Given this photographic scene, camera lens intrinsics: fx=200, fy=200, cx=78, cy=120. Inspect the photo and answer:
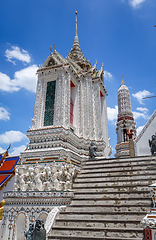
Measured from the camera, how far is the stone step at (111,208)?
684cm

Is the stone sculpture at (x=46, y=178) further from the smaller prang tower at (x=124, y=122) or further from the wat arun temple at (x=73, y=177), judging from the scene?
the smaller prang tower at (x=124, y=122)

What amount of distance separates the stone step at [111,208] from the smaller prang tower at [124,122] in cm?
1822

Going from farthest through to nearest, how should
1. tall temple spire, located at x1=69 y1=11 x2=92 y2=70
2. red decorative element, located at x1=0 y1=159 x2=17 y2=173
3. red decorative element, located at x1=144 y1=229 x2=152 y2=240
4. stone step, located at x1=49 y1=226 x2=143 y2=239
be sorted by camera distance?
tall temple spire, located at x1=69 y1=11 x2=92 y2=70
red decorative element, located at x1=0 y1=159 x2=17 y2=173
stone step, located at x1=49 y1=226 x2=143 y2=239
red decorative element, located at x1=144 y1=229 x2=152 y2=240

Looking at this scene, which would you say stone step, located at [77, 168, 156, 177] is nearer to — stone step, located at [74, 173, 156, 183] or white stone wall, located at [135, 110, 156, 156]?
stone step, located at [74, 173, 156, 183]

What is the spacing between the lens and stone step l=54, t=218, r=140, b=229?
627cm

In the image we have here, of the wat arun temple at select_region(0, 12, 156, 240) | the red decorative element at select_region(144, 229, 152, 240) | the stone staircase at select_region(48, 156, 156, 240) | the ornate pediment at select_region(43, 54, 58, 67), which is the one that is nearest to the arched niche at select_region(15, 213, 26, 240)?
the wat arun temple at select_region(0, 12, 156, 240)

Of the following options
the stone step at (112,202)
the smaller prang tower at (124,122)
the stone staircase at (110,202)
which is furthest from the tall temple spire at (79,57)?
the stone step at (112,202)

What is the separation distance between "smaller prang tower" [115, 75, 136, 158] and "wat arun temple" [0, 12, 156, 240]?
8637 millimetres

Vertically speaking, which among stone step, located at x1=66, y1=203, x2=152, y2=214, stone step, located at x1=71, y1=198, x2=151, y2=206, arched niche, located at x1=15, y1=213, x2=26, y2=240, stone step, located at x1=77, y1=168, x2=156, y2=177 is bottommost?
arched niche, located at x1=15, y1=213, x2=26, y2=240

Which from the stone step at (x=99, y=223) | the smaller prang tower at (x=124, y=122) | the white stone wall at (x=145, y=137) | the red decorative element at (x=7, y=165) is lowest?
the stone step at (x=99, y=223)

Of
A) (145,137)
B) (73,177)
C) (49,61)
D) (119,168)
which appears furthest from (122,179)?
Answer: (49,61)

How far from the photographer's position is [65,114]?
13930 millimetres

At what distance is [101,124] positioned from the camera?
17.2 meters

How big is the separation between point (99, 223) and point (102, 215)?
40 centimetres
